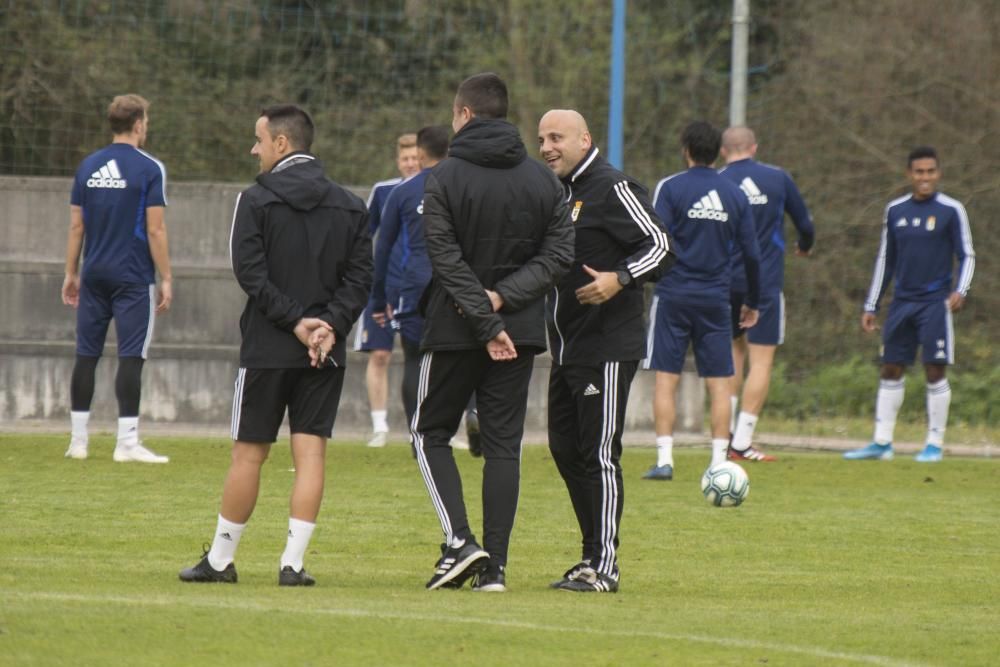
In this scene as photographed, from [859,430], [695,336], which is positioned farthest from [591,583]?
[859,430]

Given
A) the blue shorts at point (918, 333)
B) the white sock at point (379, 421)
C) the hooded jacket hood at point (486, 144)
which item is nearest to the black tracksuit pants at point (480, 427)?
the hooded jacket hood at point (486, 144)

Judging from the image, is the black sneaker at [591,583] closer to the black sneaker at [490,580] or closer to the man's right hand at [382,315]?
the black sneaker at [490,580]

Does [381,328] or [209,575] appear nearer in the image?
[209,575]

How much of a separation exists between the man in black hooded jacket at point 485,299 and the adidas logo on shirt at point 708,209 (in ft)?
15.0

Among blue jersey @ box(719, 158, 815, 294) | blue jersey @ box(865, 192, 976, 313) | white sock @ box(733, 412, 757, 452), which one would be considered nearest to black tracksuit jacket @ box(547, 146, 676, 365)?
blue jersey @ box(719, 158, 815, 294)

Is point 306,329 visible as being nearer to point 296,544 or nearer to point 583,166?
point 296,544

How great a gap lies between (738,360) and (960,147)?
6679 millimetres

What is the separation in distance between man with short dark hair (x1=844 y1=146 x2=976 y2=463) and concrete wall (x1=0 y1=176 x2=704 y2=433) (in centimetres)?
192

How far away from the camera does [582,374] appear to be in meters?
7.43

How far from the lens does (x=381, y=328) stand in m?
13.6

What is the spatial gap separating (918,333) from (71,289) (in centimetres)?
632

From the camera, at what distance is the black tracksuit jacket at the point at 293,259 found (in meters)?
6.95


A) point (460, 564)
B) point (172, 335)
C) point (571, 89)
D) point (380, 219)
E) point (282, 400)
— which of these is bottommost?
point (460, 564)

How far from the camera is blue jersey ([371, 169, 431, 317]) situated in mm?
11953
